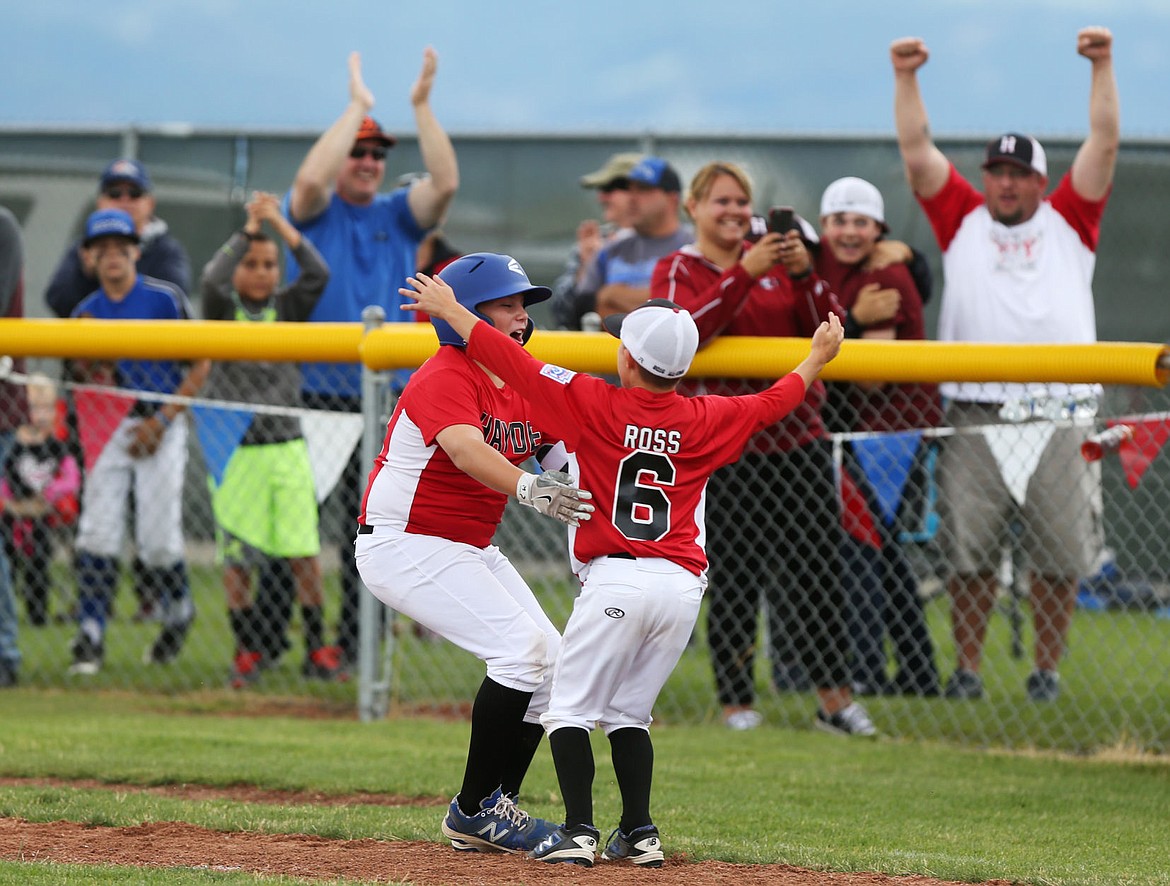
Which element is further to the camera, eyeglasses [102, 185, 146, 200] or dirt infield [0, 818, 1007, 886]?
eyeglasses [102, 185, 146, 200]

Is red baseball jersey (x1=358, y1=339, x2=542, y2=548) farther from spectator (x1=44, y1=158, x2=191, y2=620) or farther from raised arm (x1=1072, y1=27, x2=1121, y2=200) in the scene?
spectator (x1=44, y1=158, x2=191, y2=620)

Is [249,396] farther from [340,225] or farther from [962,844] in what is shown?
[962,844]

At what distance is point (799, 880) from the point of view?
164 inches

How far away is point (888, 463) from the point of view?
6.89 m

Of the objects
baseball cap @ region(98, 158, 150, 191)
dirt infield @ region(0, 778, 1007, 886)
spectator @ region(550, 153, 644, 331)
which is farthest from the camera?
baseball cap @ region(98, 158, 150, 191)

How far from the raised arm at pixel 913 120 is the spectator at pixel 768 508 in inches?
31.3

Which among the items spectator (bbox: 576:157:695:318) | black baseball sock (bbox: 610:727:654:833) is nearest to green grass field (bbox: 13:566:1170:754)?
spectator (bbox: 576:157:695:318)

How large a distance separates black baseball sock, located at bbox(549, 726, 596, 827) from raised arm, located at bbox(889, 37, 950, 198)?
11.9ft

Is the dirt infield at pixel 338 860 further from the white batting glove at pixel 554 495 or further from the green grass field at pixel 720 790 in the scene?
the white batting glove at pixel 554 495

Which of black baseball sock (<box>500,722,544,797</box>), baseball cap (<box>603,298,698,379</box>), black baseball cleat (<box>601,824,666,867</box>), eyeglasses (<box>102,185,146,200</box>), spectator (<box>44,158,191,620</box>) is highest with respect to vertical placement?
eyeglasses (<box>102,185,146,200</box>)

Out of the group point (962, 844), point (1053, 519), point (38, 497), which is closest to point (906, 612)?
point (1053, 519)

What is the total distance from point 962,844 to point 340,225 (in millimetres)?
4605

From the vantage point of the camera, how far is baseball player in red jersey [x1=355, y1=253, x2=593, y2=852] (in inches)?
176

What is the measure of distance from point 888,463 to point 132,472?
12.8 ft
